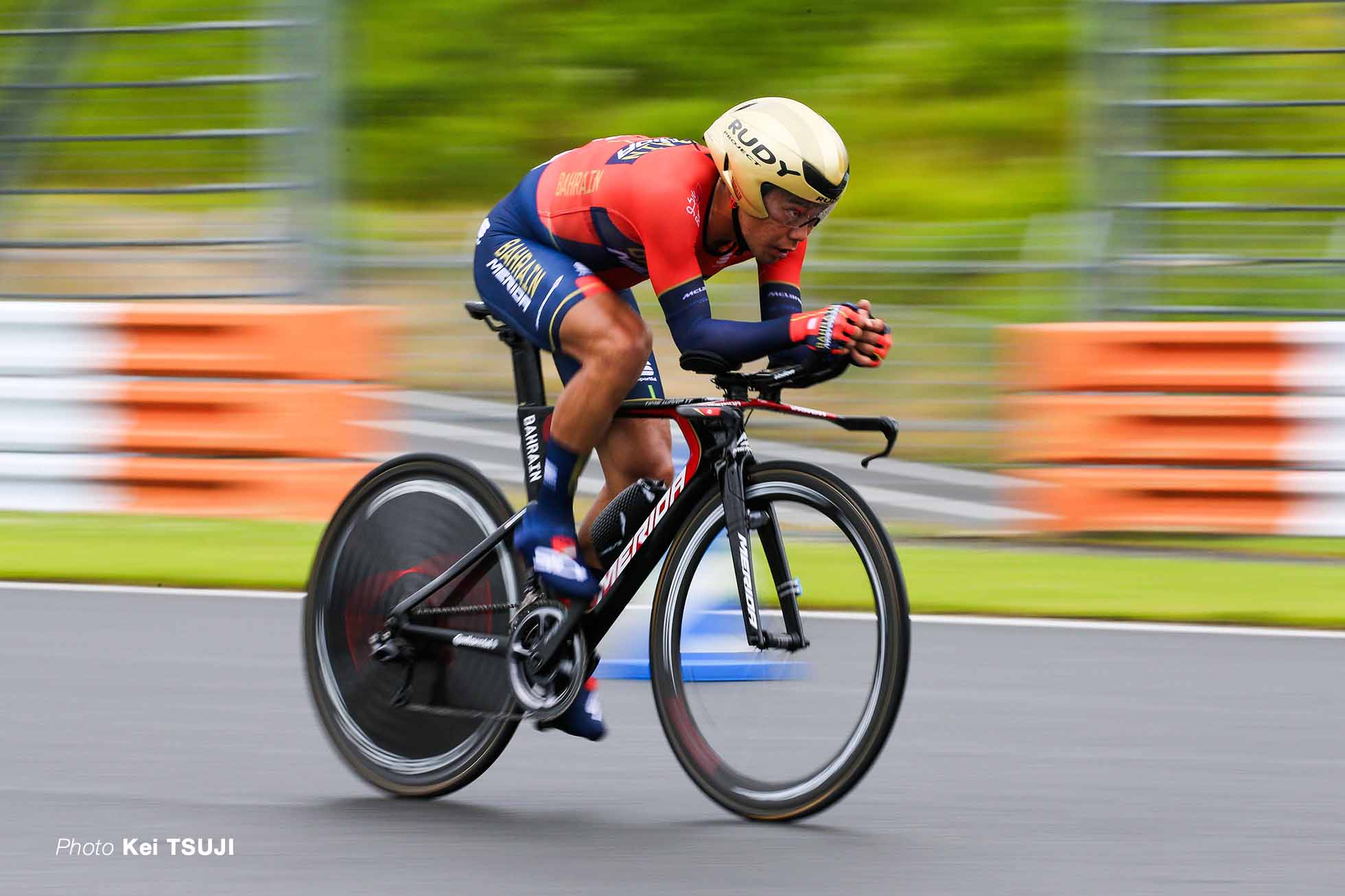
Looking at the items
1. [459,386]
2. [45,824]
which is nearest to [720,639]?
[45,824]

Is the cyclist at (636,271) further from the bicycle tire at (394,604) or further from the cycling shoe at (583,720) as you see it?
the bicycle tire at (394,604)

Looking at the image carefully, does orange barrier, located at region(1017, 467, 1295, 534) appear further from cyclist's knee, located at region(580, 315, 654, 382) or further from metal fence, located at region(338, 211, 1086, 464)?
cyclist's knee, located at region(580, 315, 654, 382)

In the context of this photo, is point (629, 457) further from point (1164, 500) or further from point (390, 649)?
point (1164, 500)

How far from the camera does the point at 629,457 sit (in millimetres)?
4988

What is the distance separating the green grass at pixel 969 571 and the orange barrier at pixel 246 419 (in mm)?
392

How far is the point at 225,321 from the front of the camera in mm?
9797

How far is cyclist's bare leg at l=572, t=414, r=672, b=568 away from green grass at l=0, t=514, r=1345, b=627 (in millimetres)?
2972

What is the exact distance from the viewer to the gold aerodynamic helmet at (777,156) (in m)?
4.41

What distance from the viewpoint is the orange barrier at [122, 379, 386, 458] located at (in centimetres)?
965

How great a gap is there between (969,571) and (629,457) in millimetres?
3902

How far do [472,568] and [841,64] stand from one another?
1217 centimetres

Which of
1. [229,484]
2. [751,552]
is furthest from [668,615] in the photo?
[229,484]

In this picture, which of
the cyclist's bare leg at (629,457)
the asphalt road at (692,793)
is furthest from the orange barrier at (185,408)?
the cyclist's bare leg at (629,457)

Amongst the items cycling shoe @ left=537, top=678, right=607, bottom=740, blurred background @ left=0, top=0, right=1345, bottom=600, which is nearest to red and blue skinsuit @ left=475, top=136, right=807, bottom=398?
cycling shoe @ left=537, top=678, right=607, bottom=740
